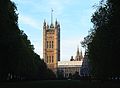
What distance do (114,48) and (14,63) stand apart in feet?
56.7

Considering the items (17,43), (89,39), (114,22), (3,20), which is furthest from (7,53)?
(89,39)

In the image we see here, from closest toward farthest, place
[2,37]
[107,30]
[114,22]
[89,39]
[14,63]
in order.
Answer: [114,22] < [107,30] < [2,37] < [14,63] < [89,39]

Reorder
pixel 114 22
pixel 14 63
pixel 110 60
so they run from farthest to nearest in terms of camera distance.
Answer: pixel 14 63, pixel 110 60, pixel 114 22

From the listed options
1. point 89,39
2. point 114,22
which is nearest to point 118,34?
point 114,22

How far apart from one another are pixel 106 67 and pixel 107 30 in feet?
57.6

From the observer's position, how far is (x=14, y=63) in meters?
58.5

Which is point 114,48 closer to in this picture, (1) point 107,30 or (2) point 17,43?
(1) point 107,30

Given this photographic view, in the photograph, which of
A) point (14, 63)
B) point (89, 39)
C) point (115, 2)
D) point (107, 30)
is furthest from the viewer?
point (89, 39)

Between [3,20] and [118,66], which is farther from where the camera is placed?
[118,66]

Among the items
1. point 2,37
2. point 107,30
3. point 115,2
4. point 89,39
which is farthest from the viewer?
point 89,39

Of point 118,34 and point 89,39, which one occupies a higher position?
point 89,39

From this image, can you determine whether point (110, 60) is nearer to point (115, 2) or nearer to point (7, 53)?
point (7, 53)

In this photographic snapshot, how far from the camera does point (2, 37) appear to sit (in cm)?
4891

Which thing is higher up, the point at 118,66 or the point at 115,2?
the point at 115,2
